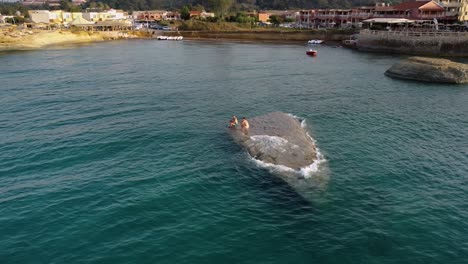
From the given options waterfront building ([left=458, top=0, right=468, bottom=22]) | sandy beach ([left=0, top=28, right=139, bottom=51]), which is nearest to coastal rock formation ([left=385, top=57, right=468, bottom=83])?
waterfront building ([left=458, top=0, right=468, bottom=22])

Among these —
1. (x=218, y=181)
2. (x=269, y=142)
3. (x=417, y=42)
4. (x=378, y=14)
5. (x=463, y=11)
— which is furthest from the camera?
(x=378, y=14)

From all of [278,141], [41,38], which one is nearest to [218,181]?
A: [278,141]

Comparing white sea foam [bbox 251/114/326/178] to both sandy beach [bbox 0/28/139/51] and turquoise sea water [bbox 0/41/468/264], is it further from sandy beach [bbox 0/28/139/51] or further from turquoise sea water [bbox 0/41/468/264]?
sandy beach [bbox 0/28/139/51]

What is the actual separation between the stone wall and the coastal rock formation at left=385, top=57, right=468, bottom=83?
33.1m

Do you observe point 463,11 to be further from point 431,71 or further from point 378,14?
point 431,71

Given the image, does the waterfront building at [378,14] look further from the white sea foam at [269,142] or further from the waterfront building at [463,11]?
the white sea foam at [269,142]

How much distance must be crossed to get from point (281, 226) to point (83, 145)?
2416 centimetres

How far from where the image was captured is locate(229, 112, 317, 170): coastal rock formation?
103 ft

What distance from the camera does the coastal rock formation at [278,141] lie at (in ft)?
103

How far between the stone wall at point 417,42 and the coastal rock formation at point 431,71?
1303 inches

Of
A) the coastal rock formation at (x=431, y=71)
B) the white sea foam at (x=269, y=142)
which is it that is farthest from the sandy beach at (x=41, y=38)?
the white sea foam at (x=269, y=142)

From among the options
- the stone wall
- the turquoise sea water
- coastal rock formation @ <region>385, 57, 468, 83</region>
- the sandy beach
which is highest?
the sandy beach

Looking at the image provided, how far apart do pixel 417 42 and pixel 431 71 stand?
1622 inches

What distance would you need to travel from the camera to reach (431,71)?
6794 centimetres
